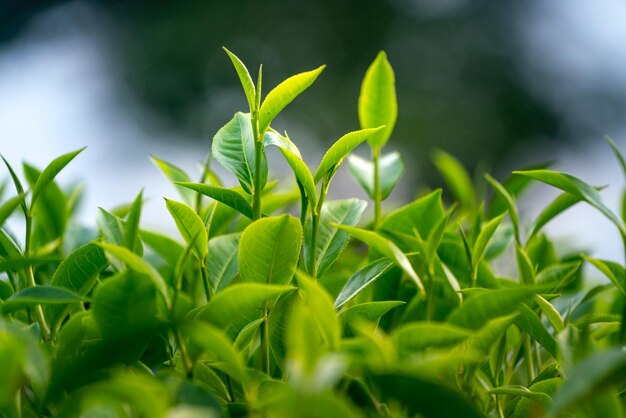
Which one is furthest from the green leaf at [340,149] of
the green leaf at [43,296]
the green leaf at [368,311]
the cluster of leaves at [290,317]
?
the green leaf at [43,296]

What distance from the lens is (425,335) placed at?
0.43 m

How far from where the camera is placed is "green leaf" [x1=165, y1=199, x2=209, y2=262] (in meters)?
0.54

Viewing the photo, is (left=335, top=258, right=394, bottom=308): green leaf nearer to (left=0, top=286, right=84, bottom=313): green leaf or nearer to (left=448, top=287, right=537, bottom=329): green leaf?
(left=448, top=287, right=537, bottom=329): green leaf

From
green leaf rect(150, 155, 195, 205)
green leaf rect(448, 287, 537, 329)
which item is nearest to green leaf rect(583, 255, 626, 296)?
green leaf rect(448, 287, 537, 329)

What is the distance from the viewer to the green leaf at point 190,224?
537mm

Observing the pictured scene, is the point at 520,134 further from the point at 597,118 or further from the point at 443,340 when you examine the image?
the point at 443,340

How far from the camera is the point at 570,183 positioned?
55cm

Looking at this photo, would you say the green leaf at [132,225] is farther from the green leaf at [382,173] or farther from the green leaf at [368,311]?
the green leaf at [382,173]

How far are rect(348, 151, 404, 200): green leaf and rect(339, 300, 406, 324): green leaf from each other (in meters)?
0.29

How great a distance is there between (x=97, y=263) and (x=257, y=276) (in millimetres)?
141

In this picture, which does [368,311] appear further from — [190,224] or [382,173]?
[382,173]

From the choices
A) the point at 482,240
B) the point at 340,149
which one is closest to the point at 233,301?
the point at 340,149

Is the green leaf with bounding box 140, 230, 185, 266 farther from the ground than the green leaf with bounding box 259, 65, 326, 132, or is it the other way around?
the green leaf with bounding box 259, 65, 326, 132

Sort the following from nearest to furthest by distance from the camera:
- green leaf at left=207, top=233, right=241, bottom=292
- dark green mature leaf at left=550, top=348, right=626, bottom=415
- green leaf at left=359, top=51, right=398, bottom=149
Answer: dark green mature leaf at left=550, top=348, right=626, bottom=415, green leaf at left=207, top=233, right=241, bottom=292, green leaf at left=359, top=51, right=398, bottom=149
